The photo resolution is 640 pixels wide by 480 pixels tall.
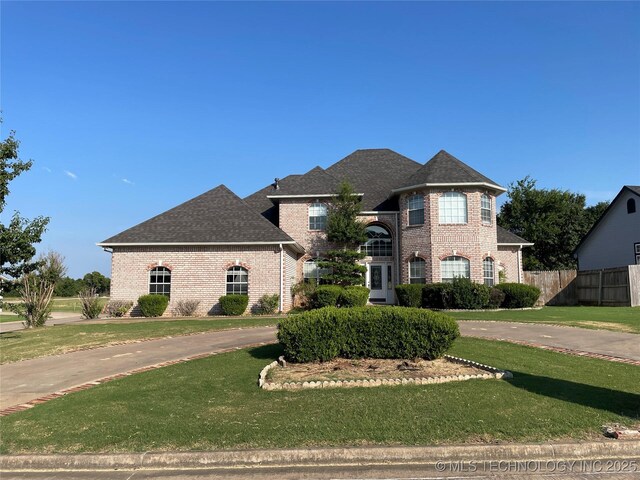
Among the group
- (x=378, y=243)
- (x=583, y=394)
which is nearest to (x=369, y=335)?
(x=583, y=394)

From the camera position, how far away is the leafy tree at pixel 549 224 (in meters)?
43.7

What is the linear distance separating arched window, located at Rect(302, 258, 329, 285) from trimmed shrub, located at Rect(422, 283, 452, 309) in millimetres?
6219

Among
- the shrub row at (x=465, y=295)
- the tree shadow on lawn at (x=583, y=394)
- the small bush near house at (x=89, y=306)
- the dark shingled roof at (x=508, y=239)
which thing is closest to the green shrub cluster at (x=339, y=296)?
the shrub row at (x=465, y=295)

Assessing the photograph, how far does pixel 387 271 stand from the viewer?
27125mm

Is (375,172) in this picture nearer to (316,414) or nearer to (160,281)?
(160,281)

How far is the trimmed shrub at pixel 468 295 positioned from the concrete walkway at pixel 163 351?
18.1ft

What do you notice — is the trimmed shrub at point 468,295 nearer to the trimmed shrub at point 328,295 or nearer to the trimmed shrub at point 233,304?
the trimmed shrub at point 328,295

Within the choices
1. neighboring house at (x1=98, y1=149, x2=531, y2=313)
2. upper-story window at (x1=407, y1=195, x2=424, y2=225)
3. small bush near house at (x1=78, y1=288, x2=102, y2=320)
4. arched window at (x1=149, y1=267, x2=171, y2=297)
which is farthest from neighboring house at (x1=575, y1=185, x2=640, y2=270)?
small bush near house at (x1=78, y1=288, x2=102, y2=320)

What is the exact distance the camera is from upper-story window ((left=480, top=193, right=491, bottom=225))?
2430cm

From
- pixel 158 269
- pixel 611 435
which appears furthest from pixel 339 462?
pixel 158 269

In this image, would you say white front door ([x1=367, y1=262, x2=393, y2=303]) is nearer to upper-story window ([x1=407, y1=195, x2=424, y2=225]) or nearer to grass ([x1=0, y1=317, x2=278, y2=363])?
upper-story window ([x1=407, y1=195, x2=424, y2=225])

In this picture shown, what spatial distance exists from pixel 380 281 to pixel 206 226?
35.6ft

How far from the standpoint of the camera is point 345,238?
83.4 feet

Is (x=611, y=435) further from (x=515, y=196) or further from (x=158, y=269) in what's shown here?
(x=515, y=196)
